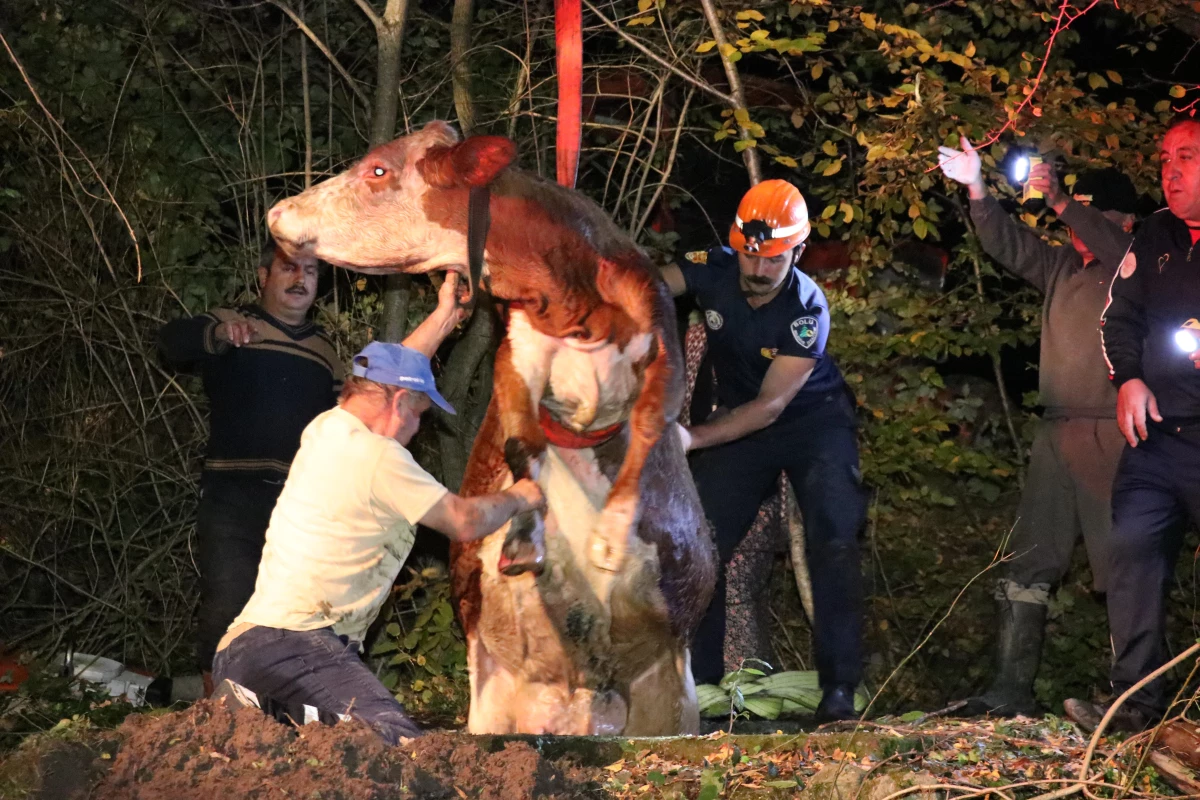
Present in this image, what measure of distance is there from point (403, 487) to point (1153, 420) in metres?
2.83

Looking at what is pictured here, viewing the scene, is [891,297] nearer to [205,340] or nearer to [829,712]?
[829,712]

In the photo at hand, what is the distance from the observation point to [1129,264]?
17.5ft

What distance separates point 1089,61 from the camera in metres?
8.34

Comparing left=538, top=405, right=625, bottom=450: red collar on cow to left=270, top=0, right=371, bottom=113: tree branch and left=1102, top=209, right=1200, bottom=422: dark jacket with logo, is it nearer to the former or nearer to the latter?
left=1102, top=209, right=1200, bottom=422: dark jacket with logo

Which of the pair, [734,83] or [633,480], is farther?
[734,83]

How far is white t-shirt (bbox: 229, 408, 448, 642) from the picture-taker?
4.25 m

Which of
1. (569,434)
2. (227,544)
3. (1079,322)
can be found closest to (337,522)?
(569,434)

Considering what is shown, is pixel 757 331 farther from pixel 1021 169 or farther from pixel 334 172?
pixel 334 172

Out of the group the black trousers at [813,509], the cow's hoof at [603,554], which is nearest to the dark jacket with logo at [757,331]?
the black trousers at [813,509]

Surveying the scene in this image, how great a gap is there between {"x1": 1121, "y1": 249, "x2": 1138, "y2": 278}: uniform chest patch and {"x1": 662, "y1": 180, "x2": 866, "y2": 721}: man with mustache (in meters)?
1.17

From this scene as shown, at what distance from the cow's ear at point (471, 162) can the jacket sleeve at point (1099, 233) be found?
2.83 meters

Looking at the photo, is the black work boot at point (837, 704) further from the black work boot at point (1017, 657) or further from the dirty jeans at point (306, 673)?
the dirty jeans at point (306, 673)

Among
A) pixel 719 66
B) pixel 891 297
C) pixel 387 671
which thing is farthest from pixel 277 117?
pixel 891 297

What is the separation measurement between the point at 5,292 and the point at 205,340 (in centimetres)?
217
